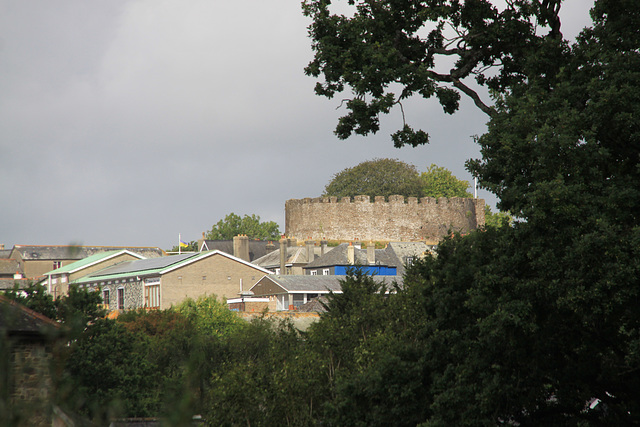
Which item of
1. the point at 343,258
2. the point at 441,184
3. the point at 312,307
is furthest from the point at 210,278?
the point at 441,184

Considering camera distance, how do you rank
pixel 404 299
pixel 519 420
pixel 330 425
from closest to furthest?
pixel 519 420 → pixel 330 425 → pixel 404 299

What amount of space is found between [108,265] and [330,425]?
50.2 m

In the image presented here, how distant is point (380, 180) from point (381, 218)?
11383 millimetres

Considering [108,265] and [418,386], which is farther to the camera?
[108,265]

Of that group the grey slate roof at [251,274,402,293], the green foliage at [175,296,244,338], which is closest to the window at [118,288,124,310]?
the green foliage at [175,296,244,338]

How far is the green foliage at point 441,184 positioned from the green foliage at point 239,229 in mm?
22059

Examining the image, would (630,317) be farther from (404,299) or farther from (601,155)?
(404,299)

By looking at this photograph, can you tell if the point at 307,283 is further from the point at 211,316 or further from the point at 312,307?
the point at 211,316

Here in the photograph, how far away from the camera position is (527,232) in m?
11.8

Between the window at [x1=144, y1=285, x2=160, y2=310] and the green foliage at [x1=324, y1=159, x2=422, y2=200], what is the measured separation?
157 feet

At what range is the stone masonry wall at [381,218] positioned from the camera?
8781 centimetres

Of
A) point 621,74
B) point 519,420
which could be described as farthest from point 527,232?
point 519,420

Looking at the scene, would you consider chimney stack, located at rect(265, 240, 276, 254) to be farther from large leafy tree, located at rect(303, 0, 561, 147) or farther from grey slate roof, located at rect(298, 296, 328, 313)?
large leafy tree, located at rect(303, 0, 561, 147)

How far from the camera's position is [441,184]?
10138 cm
